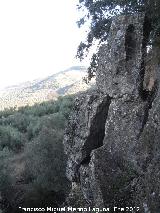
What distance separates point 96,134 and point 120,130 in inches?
65.7

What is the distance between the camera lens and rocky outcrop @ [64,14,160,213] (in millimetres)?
10906

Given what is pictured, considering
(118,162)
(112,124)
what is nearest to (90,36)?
(112,124)

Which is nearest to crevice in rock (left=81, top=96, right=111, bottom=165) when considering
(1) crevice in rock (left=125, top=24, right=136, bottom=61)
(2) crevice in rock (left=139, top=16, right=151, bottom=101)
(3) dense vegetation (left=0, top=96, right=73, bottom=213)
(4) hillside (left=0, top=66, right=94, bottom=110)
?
(2) crevice in rock (left=139, top=16, right=151, bottom=101)

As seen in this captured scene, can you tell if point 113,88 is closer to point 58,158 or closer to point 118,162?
point 118,162

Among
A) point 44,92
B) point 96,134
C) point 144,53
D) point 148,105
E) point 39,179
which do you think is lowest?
point 44,92

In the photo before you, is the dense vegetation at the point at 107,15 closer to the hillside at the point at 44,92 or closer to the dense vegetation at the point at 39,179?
the dense vegetation at the point at 39,179

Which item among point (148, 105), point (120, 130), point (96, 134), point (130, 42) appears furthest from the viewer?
point (96, 134)

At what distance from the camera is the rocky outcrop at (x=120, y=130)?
10.9 meters

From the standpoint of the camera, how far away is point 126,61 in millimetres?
13383

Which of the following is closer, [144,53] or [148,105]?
[148,105]

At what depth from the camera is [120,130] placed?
12.8 m

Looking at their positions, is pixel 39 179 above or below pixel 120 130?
below

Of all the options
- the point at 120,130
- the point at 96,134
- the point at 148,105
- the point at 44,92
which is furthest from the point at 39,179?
the point at 44,92

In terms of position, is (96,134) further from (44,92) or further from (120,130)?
(44,92)
